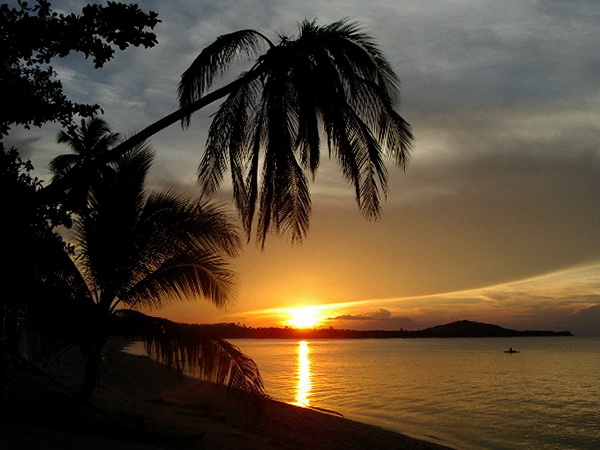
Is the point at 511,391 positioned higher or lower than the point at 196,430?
lower

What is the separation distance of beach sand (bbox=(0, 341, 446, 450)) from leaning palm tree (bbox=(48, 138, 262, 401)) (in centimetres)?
81

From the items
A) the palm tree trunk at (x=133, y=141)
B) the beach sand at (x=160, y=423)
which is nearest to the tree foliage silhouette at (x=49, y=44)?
the palm tree trunk at (x=133, y=141)

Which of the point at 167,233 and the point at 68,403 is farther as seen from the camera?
the point at 167,233

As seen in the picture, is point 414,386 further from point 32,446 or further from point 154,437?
point 32,446

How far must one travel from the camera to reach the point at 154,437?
9.20 m

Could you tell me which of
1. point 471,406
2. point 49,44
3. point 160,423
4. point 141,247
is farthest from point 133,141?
point 471,406

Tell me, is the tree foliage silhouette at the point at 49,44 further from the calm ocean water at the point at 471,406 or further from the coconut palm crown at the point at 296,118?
the calm ocean water at the point at 471,406

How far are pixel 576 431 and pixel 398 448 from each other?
1185 centimetres

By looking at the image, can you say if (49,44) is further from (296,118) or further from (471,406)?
(471,406)

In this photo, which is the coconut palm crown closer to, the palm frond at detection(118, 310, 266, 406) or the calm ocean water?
the palm frond at detection(118, 310, 266, 406)

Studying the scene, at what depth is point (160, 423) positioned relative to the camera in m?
11.2

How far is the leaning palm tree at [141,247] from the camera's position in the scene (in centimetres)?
891

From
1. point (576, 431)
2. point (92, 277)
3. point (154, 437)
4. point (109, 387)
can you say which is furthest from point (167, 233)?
point (576, 431)

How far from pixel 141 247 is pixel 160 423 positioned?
178 inches
